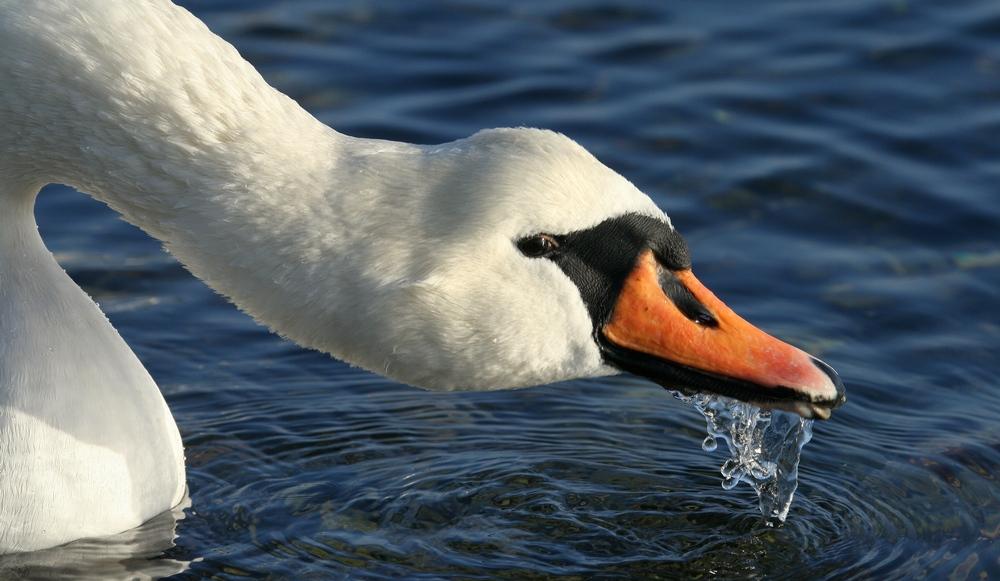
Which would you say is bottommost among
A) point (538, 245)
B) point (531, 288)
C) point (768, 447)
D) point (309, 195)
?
point (768, 447)

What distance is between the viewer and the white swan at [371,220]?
5.73 m

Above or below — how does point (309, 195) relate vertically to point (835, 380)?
above

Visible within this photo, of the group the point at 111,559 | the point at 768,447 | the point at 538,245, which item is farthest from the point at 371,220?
the point at 768,447

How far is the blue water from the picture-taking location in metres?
7.48

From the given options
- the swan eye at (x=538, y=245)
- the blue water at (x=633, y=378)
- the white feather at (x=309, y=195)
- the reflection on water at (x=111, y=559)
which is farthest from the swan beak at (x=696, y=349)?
the reflection on water at (x=111, y=559)

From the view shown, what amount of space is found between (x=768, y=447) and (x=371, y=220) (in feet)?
8.47

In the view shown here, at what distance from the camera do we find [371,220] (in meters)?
5.71

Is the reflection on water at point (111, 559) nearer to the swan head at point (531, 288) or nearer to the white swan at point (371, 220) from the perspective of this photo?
the white swan at point (371, 220)

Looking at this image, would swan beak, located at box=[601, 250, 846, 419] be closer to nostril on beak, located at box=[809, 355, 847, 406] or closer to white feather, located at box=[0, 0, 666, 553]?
nostril on beak, located at box=[809, 355, 847, 406]

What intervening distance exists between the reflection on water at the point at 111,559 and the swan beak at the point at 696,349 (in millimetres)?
2236

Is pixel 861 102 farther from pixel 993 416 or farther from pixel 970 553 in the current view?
pixel 970 553

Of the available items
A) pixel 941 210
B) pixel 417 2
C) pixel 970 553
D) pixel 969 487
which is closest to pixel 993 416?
pixel 969 487

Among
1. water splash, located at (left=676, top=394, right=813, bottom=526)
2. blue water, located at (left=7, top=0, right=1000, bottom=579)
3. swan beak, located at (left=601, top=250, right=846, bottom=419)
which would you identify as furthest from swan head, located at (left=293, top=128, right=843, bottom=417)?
blue water, located at (left=7, top=0, right=1000, bottom=579)

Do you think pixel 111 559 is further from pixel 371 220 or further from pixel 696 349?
pixel 696 349
